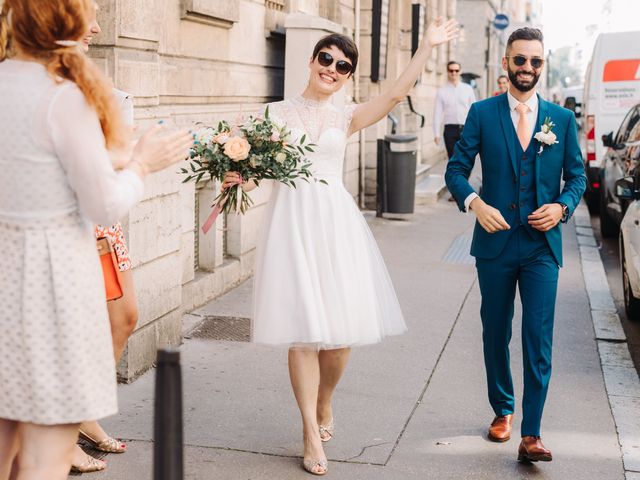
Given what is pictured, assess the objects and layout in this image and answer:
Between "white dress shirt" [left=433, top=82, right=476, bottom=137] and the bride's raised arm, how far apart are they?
11929 millimetres

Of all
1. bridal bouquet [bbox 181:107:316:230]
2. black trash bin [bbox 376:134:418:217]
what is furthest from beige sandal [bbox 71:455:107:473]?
black trash bin [bbox 376:134:418:217]

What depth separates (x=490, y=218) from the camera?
5.14m

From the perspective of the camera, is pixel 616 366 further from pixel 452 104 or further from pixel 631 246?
pixel 452 104

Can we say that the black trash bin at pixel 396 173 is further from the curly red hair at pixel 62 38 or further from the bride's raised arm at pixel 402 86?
the curly red hair at pixel 62 38

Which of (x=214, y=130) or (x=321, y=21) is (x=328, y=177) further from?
(x=321, y=21)

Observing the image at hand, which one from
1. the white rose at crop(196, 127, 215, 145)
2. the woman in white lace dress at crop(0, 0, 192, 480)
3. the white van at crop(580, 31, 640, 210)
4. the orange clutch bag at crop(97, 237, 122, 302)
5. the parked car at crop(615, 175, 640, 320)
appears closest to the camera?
the woman in white lace dress at crop(0, 0, 192, 480)

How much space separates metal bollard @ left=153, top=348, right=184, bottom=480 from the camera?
2672 millimetres

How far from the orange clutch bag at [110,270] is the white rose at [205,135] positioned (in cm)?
62

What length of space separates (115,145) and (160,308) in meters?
3.66

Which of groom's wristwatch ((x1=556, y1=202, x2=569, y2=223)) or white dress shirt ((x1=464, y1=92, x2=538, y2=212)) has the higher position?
white dress shirt ((x1=464, y1=92, x2=538, y2=212))

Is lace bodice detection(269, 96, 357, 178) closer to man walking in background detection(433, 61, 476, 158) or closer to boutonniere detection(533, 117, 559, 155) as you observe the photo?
boutonniere detection(533, 117, 559, 155)

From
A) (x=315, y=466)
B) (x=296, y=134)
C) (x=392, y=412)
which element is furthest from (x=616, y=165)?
(x=315, y=466)

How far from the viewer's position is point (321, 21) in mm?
10617

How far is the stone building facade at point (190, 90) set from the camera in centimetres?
636
